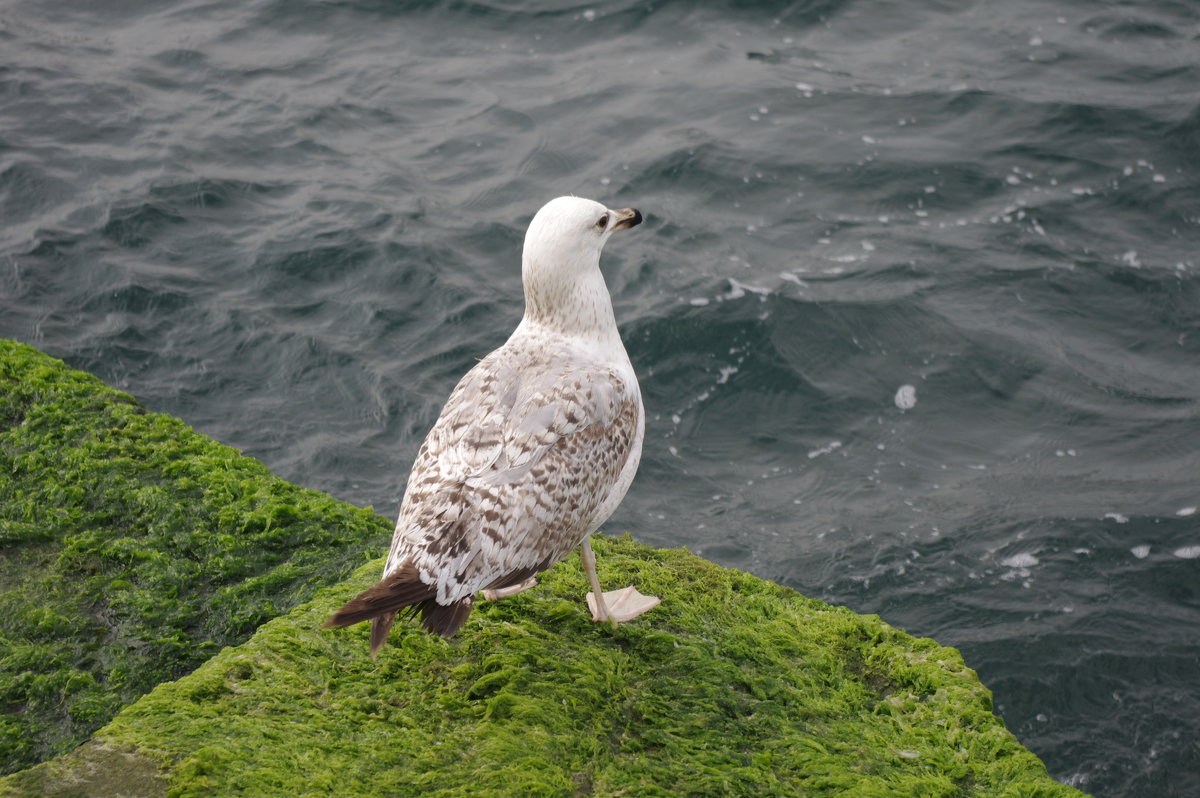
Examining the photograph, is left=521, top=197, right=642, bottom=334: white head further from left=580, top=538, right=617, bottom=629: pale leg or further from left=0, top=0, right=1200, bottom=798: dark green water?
left=0, top=0, right=1200, bottom=798: dark green water

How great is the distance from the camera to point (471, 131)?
12008 millimetres

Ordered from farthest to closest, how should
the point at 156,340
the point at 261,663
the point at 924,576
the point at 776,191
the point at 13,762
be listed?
the point at 776,191, the point at 156,340, the point at 924,576, the point at 261,663, the point at 13,762

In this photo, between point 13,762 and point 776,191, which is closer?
point 13,762

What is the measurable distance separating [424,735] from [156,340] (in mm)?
6435

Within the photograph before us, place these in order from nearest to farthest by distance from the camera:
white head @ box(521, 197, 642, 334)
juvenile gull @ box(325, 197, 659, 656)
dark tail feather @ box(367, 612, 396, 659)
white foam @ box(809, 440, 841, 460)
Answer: dark tail feather @ box(367, 612, 396, 659), juvenile gull @ box(325, 197, 659, 656), white head @ box(521, 197, 642, 334), white foam @ box(809, 440, 841, 460)

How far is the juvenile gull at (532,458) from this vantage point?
160 inches

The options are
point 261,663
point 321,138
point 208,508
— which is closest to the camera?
point 261,663

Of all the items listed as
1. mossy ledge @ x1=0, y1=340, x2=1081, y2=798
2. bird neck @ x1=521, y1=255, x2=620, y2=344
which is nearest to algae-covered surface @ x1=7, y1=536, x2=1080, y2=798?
mossy ledge @ x1=0, y1=340, x2=1081, y2=798

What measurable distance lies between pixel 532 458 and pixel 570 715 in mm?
1008

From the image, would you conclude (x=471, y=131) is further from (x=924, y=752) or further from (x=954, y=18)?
(x=924, y=752)

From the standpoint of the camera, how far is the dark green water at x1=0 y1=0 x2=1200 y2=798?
7691 millimetres

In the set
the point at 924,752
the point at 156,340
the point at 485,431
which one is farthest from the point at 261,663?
the point at 156,340

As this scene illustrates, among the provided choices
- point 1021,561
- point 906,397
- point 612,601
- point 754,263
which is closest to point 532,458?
point 612,601

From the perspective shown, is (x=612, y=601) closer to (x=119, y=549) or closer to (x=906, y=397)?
(x=119, y=549)
